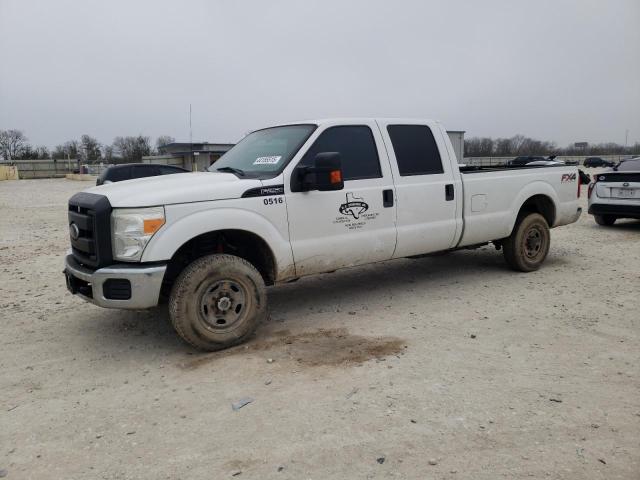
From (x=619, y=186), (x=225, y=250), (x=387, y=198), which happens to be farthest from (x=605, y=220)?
(x=225, y=250)

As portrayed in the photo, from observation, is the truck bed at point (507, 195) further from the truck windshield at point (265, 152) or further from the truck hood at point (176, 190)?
the truck hood at point (176, 190)

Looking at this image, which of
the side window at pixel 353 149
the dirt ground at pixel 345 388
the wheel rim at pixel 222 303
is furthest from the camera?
the side window at pixel 353 149

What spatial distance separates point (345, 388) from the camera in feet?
11.7

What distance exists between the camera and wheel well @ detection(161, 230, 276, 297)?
453 cm

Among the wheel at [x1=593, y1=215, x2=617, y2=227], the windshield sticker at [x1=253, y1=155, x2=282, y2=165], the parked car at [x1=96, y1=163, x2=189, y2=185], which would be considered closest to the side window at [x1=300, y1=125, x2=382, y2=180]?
the windshield sticker at [x1=253, y1=155, x2=282, y2=165]

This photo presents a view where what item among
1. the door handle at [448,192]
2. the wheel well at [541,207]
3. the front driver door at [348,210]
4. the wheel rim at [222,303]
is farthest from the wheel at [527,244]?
the wheel rim at [222,303]

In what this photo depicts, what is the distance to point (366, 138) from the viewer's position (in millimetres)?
5332

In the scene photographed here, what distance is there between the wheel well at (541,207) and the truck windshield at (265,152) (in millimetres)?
3573

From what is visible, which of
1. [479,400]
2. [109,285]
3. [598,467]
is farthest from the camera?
[109,285]

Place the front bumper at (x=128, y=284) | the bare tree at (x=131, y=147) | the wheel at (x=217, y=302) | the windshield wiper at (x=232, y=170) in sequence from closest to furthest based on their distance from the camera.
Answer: the front bumper at (x=128, y=284) < the wheel at (x=217, y=302) < the windshield wiper at (x=232, y=170) < the bare tree at (x=131, y=147)

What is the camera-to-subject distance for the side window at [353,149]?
5013 mm

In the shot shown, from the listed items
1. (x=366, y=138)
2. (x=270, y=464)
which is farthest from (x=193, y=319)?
(x=366, y=138)

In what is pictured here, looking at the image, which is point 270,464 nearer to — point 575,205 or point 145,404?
point 145,404

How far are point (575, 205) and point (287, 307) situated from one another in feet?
15.0
